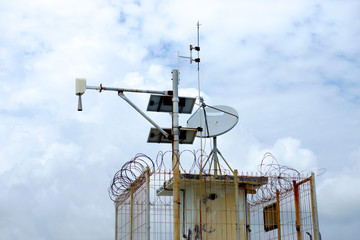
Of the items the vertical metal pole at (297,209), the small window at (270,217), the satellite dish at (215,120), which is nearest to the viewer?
the vertical metal pole at (297,209)

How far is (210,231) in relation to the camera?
629 inches

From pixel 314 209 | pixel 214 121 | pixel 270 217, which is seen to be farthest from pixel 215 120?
pixel 314 209

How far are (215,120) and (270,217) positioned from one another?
3701 mm

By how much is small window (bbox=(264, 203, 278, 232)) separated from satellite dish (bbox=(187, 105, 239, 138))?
9.25ft

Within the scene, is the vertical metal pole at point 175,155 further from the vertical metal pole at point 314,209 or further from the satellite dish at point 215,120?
the vertical metal pole at point 314,209

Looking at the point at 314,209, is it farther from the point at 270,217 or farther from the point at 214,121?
the point at 214,121

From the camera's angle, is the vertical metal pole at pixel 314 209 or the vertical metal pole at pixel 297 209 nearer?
the vertical metal pole at pixel 314 209

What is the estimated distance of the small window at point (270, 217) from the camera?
→ 16.3 metres

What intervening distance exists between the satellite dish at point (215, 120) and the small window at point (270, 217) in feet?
9.25

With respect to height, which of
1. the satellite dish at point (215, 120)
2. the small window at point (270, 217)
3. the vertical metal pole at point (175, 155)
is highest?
the satellite dish at point (215, 120)

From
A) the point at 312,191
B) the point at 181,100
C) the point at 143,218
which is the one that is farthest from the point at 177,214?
the point at 312,191

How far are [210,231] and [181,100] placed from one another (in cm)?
412

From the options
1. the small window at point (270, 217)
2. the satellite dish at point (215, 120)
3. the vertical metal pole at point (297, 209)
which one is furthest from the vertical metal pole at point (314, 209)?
the satellite dish at point (215, 120)

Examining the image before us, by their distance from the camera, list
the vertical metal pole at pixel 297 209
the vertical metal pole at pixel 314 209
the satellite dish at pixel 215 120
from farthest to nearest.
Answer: the satellite dish at pixel 215 120 → the vertical metal pole at pixel 297 209 → the vertical metal pole at pixel 314 209
